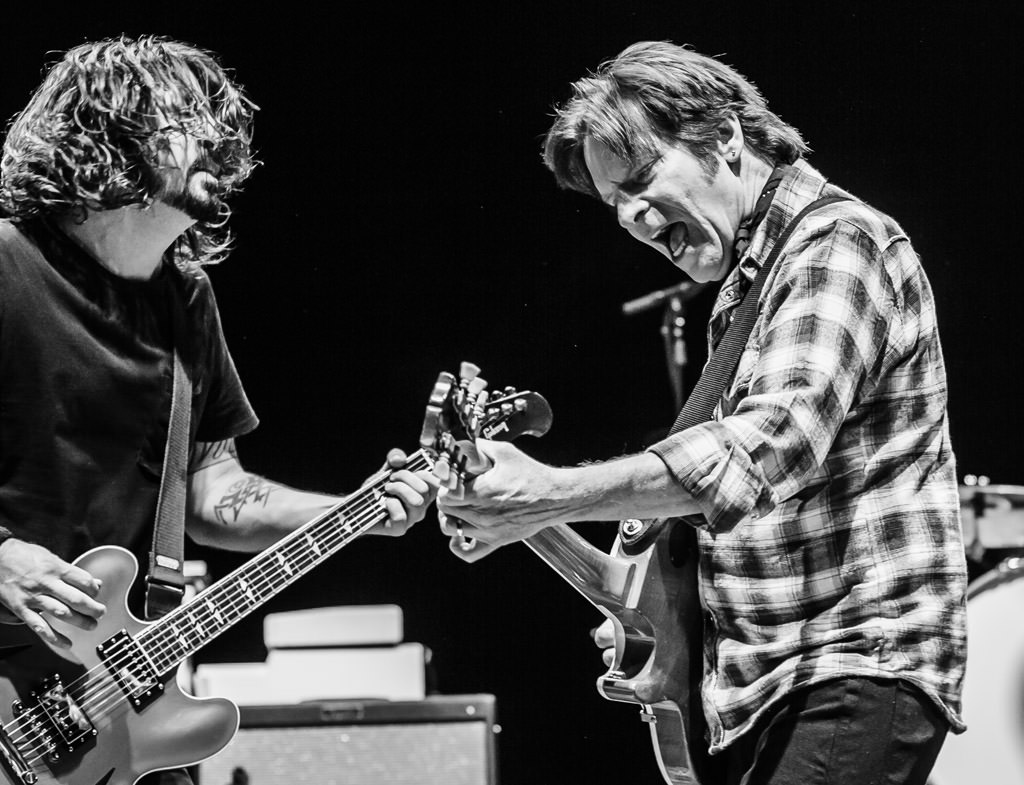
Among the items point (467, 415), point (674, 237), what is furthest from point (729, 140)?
point (467, 415)

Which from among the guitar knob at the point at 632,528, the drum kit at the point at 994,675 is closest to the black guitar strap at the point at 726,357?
the guitar knob at the point at 632,528

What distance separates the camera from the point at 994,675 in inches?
158

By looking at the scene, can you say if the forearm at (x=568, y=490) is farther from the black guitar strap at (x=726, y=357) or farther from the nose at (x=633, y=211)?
the nose at (x=633, y=211)

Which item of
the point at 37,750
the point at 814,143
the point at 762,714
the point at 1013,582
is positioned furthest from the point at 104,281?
the point at 1013,582

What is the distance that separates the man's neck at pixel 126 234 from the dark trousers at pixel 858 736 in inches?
63.3

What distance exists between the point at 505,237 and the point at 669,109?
2.65 metres

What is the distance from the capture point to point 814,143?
4.32 metres

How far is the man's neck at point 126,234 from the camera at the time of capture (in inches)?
97.5

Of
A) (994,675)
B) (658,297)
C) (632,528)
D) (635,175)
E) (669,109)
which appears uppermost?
(669,109)

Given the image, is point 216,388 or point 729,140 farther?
point 216,388

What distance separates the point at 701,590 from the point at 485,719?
1867mm

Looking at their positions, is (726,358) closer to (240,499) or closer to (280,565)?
(280,565)

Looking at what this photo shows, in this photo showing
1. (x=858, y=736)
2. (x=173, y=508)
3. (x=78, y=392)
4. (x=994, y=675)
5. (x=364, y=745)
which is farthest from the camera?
(x=994, y=675)

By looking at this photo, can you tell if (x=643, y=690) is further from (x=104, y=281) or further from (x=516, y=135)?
(x=516, y=135)
